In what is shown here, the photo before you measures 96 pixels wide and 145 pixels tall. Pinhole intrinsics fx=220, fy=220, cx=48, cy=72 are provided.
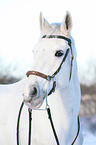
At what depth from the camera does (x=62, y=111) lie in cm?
319

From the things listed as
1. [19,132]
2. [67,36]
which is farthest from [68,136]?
[67,36]

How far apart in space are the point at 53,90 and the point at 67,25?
97 centimetres

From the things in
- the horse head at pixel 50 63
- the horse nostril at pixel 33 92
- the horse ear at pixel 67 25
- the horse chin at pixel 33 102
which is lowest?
the horse chin at pixel 33 102

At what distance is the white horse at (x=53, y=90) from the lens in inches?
109

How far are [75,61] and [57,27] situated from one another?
0.58 meters

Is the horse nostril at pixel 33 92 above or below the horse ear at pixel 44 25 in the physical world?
below

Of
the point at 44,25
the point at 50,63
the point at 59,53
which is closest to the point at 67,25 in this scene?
the point at 44,25

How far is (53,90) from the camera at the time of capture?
2926mm

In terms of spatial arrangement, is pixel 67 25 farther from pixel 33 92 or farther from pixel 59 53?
pixel 33 92

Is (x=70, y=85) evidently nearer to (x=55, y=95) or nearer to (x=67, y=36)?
(x=55, y=95)

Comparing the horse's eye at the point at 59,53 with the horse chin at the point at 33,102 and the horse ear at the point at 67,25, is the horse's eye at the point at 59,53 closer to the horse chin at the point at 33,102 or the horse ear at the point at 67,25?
the horse ear at the point at 67,25

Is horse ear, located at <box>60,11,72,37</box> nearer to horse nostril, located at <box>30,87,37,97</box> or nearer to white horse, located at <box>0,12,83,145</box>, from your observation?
white horse, located at <box>0,12,83,145</box>

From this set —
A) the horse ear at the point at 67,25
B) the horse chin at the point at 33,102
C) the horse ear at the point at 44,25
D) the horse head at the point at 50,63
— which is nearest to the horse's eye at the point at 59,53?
the horse head at the point at 50,63

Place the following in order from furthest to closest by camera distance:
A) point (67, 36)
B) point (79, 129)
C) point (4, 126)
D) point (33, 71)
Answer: point (4, 126), point (79, 129), point (67, 36), point (33, 71)
